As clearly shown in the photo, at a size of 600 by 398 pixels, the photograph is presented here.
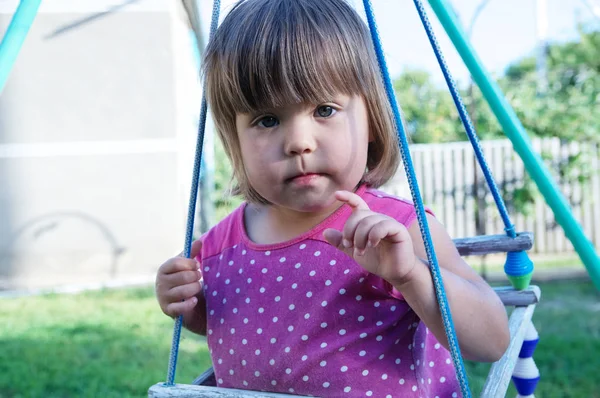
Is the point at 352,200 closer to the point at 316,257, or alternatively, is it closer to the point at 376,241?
the point at 376,241

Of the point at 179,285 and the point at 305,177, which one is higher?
the point at 305,177

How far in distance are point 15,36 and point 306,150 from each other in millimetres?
646

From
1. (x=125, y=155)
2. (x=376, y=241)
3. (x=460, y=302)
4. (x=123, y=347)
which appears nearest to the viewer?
(x=376, y=241)

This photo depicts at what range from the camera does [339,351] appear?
4.06ft

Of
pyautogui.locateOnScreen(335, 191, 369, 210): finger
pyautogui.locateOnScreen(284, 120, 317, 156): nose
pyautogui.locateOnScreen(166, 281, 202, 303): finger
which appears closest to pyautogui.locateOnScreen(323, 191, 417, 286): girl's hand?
pyautogui.locateOnScreen(335, 191, 369, 210): finger

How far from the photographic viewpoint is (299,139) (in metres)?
1.17

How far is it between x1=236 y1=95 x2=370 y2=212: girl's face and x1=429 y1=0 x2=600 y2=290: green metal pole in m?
0.49

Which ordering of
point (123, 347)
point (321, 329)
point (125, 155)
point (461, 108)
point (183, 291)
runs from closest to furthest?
1. point (321, 329)
2. point (183, 291)
3. point (461, 108)
4. point (123, 347)
5. point (125, 155)

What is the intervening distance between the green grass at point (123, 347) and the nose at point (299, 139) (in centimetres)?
164

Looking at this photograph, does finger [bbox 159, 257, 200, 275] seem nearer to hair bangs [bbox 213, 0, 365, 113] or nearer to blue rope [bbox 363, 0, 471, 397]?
hair bangs [bbox 213, 0, 365, 113]

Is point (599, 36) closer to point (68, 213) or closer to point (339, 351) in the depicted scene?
point (68, 213)

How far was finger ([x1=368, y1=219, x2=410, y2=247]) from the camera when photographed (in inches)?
→ 38.2

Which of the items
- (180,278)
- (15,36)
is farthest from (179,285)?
(15,36)

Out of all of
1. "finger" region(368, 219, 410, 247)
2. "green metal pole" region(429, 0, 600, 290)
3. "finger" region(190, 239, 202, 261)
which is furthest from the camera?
"green metal pole" region(429, 0, 600, 290)
